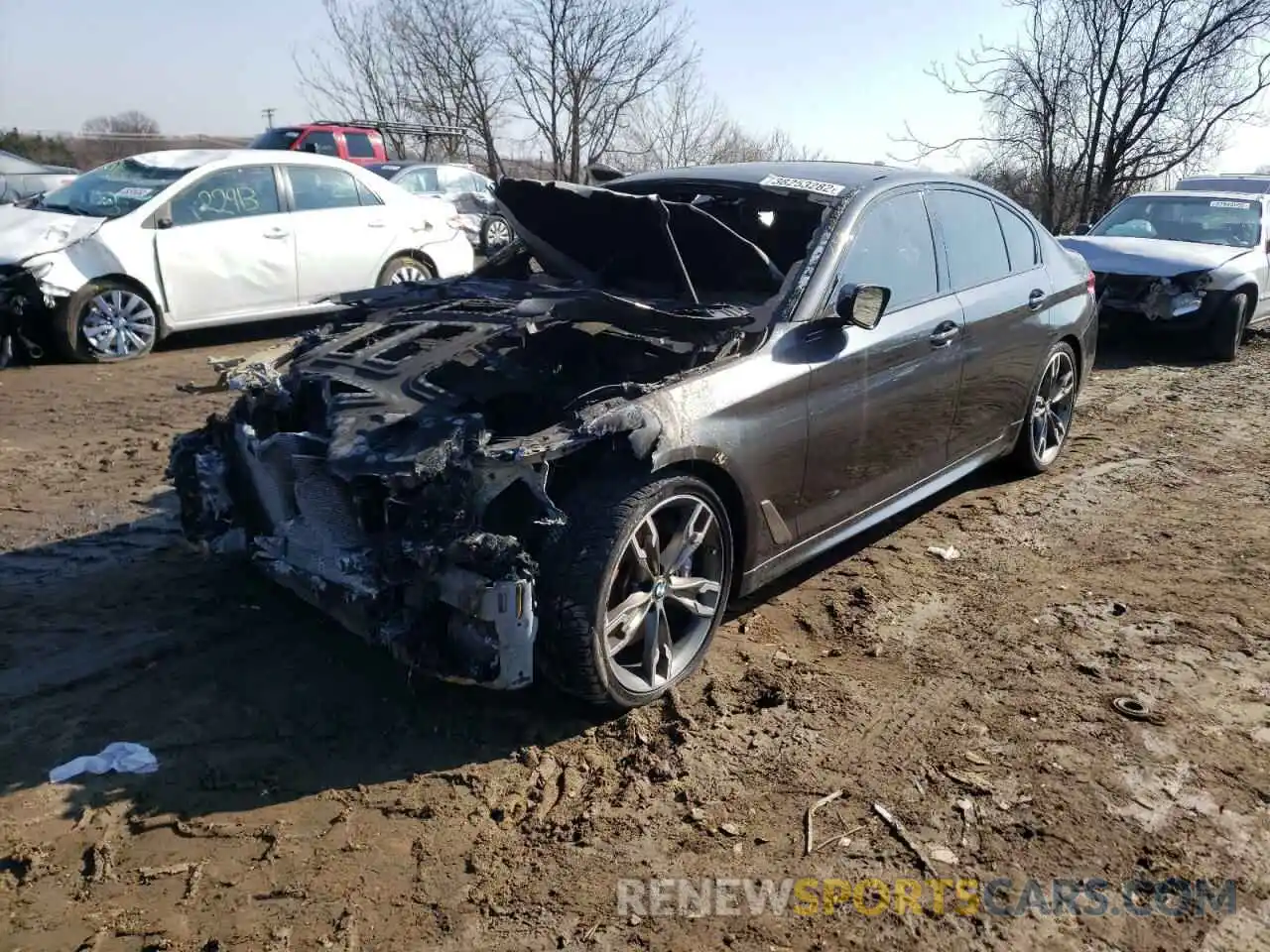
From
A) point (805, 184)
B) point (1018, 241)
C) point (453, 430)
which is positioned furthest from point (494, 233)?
point (453, 430)

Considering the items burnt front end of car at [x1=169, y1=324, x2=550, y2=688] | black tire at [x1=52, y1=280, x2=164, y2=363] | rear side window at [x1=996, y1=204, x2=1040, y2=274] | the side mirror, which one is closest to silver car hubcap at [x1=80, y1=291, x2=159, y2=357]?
black tire at [x1=52, y1=280, x2=164, y2=363]

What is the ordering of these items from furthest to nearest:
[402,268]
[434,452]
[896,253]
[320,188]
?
[402,268] < [320,188] < [896,253] < [434,452]

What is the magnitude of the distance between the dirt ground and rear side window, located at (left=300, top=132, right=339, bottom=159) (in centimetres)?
1288

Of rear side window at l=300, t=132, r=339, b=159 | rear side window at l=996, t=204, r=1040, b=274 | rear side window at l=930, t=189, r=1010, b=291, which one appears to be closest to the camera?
rear side window at l=930, t=189, r=1010, b=291

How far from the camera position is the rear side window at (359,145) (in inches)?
675

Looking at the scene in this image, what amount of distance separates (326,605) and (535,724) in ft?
2.58

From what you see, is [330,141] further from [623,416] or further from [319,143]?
[623,416]

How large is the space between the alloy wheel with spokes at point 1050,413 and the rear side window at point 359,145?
14.4 meters

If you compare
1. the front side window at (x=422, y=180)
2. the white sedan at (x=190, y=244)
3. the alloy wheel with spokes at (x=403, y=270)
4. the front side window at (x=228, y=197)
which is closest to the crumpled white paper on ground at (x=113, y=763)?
the white sedan at (x=190, y=244)

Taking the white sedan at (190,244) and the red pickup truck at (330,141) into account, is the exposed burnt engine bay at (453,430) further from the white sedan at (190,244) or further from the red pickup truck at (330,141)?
the red pickup truck at (330,141)

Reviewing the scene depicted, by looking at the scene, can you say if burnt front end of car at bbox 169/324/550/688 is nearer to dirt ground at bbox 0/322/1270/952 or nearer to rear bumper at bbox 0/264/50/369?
dirt ground at bbox 0/322/1270/952

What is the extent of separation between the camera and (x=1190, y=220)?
10281mm

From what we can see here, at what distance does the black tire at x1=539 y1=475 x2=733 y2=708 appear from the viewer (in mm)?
2990

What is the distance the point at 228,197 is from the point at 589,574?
693 cm
